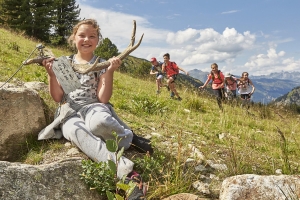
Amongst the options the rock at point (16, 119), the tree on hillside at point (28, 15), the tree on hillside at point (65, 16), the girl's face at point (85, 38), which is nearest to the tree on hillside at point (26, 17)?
the tree on hillside at point (28, 15)

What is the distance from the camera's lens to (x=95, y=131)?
3545 mm

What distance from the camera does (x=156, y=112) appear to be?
734cm

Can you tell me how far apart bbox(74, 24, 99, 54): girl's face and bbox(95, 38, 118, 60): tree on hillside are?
37.1 meters

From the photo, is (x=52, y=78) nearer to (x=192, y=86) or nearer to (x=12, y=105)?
(x=12, y=105)

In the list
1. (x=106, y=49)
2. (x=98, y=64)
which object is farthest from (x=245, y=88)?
(x=106, y=49)

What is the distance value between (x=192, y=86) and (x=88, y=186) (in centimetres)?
899

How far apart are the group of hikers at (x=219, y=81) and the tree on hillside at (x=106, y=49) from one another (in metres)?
28.9

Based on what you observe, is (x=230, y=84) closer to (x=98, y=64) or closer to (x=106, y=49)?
(x=98, y=64)

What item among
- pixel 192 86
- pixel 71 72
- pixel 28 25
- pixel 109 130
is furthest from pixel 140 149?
pixel 28 25

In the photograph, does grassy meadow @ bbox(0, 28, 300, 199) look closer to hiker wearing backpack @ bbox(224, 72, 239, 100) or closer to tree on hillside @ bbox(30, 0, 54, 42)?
hiker wearing backpack @ bbox(224, 72, 239, 100)

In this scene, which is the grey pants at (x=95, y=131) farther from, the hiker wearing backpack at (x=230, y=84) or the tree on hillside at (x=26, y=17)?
the tree on hillside at (x=26, y=17)

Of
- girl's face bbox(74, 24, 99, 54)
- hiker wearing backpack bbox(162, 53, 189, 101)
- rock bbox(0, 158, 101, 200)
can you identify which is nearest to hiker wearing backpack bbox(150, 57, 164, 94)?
hiker wearing backpack bbox(162, 53, 189, 101)

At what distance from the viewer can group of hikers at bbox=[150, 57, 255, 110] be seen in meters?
11.6

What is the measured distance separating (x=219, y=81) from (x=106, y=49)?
112 ft
